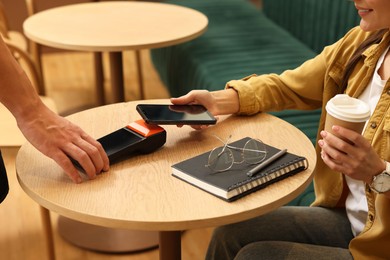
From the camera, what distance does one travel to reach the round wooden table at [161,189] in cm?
125

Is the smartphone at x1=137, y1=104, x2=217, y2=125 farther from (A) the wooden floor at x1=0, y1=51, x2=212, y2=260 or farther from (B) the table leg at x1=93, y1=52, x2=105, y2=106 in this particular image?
(B) the table leg at x1=93, y1=52, x2=105, y2=106

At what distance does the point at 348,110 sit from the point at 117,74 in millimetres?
2003

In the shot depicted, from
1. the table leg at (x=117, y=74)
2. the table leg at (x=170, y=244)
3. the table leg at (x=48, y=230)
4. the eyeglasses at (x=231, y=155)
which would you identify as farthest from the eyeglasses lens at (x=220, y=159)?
the table leg at (x=117, y=74)

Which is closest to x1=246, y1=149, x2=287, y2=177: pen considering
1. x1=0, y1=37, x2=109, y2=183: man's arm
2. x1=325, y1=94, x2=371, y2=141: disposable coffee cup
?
x1=325, y1=94, x2=371, y2=141: disposable coffee cup

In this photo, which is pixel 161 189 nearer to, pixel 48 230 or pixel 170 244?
pixel 170 244

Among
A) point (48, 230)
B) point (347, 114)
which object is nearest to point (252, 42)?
point (48, 230)

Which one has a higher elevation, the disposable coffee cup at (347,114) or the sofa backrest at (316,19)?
the disposable coffee cup at (347,114)

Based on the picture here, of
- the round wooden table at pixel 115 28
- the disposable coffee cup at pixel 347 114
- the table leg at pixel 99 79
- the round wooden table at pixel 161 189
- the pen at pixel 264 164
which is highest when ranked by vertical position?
the disposable coffee cup at pixel 347 114

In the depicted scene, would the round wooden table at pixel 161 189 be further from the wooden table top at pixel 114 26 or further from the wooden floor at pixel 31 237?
the wooden table top at pixel 114 26

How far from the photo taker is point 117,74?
3080 millimetres

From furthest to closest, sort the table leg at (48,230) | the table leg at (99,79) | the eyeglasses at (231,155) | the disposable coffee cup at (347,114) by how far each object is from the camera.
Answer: the table leg at (99,79), the table leg at (48,230), the eyeglasses at (231,155), the disposable coffee cup at (347,114)

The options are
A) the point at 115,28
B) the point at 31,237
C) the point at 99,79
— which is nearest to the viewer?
the point at 31,237

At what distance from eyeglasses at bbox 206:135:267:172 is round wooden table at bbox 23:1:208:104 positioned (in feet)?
4.00

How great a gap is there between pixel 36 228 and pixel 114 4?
4.58 feet
